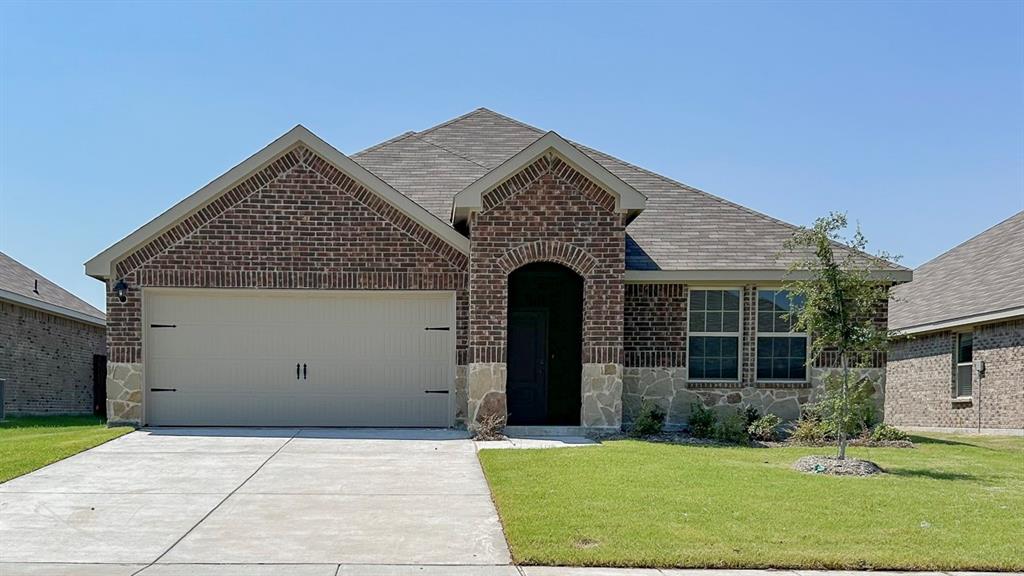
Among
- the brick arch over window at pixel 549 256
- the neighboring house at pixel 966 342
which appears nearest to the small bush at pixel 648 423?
the brick arch over window at pixel 549 256

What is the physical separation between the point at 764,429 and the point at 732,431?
2.38 ft

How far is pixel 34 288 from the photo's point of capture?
21812mm

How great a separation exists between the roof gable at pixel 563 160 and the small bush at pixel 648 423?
11.5 ft

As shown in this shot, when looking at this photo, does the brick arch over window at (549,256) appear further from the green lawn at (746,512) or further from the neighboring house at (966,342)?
the neighboring house at (966,342)

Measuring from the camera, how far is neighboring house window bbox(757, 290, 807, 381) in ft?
51.7

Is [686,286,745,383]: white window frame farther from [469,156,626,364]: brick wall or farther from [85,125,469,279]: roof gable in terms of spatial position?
[85,125,469,279]: roof gable

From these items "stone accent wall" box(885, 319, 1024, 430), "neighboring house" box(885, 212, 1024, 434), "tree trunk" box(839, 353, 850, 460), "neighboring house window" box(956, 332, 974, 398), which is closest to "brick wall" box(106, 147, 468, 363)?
"tree trunk" box(839, 353, 850, 460)

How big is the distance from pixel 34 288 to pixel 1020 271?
24268mm

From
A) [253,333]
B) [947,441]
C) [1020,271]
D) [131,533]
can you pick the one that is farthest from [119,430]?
[1020,271]

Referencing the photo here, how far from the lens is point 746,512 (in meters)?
8.54

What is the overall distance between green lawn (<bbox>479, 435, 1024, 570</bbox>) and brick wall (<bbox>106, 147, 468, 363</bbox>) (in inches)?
159

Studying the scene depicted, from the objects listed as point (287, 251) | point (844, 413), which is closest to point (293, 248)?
point (287, 251)

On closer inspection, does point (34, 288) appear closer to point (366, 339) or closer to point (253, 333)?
point (253, 333)

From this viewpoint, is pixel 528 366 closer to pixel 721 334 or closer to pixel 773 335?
pixel 721 334
